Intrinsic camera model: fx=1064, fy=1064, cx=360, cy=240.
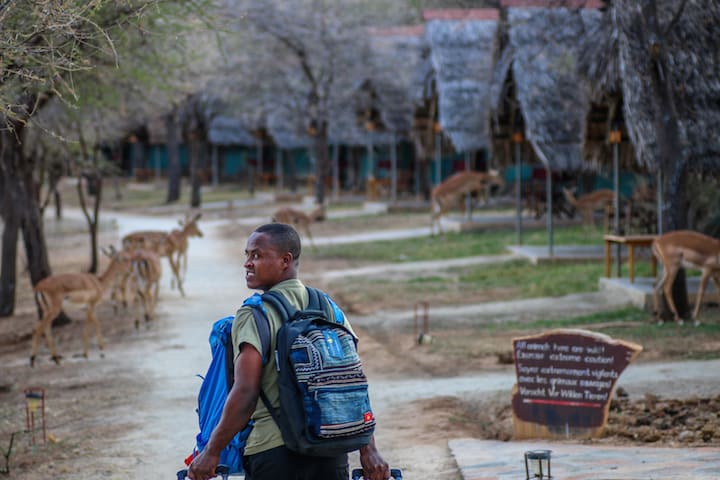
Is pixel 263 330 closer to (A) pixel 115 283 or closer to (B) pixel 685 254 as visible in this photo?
(B) pixel 685 254

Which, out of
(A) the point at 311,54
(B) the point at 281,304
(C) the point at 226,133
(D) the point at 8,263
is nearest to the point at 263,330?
(B) the point at 281,304

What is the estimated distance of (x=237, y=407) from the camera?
3656mm

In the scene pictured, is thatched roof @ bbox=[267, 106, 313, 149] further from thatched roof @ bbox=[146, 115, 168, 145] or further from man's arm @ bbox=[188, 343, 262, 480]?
man's arm @ bbox=[188, 343, 262, 480]

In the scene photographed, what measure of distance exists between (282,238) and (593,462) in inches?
125

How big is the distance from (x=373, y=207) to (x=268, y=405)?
93.5 ft

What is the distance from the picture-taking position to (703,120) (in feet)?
43.4

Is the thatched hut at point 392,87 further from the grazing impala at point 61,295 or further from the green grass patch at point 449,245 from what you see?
the grazing impala at point 61,295

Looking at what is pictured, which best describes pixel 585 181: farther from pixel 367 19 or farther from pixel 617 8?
pixel 617 8

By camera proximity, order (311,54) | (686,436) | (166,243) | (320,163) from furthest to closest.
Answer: (320,163) → (311,54) → (166,243) → (686,436)

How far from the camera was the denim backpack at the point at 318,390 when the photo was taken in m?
3.58

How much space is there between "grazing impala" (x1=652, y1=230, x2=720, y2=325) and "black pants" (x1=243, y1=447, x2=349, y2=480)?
29.4 feet

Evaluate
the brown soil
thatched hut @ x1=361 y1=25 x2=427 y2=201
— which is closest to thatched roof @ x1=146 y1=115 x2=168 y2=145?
thatched hut @ x1=361 y1=25 x2=427 y2=201

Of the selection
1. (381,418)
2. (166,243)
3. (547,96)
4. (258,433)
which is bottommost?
(381,418)

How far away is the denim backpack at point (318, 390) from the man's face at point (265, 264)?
27 cm
